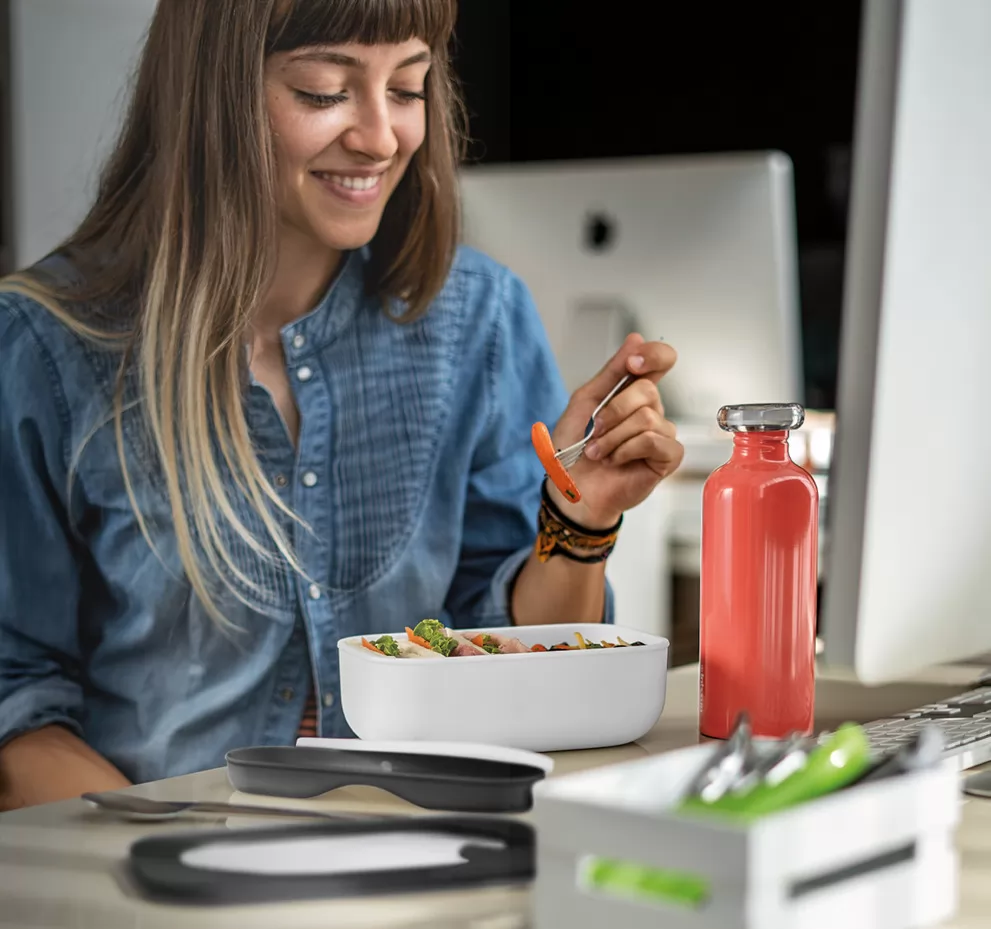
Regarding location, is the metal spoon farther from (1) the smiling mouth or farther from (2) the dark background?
(2) the dark background

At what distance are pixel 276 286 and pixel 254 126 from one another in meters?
0.15

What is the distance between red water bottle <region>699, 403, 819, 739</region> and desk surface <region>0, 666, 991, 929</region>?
0.07 meters

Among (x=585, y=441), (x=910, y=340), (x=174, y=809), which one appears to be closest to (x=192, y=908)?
(x=174, y=809)

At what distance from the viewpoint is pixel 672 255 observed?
1.87 meters

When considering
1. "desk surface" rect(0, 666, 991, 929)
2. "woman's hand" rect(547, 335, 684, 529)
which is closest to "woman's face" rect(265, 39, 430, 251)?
"woman's hand" rect(547, 335, 684, 529)

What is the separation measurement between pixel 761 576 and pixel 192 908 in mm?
464

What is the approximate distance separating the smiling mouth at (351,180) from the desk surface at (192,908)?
617 millimetres

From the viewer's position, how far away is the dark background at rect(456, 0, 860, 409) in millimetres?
3969

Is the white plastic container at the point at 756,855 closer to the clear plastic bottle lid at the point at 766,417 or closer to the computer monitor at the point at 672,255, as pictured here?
the clear plastic bottle lid at the point at 766,417

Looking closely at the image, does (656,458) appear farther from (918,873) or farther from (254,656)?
(918,873)

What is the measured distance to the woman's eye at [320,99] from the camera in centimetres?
125

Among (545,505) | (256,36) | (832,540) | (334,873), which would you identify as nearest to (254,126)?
(256,36)

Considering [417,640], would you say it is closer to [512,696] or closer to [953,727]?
[512,696]

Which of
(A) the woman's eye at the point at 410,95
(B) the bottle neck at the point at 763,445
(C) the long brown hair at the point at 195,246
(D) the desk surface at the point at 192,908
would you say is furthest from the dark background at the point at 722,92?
(D) the desk surface at the point at 192,908
